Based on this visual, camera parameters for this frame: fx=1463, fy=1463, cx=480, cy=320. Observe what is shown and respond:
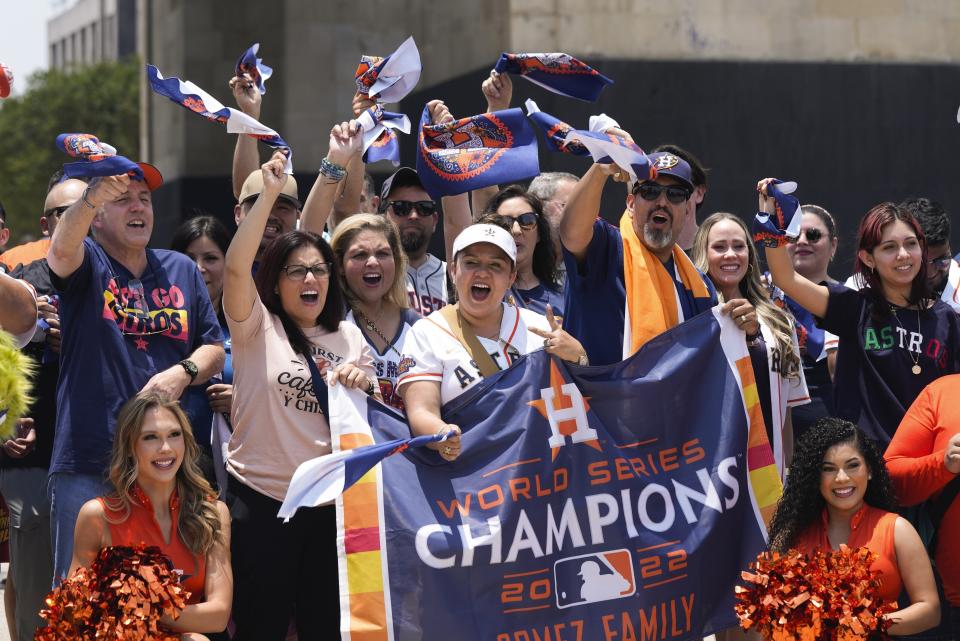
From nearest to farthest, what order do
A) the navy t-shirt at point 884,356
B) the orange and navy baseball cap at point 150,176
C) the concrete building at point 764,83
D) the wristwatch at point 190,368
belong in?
the wristwatch at point 190,368 < the navy t-shirt at point 884,356 < the orange and navy baseball cap at point 150,176 < the concrete building at point 764,83

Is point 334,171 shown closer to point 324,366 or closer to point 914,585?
point 324,366

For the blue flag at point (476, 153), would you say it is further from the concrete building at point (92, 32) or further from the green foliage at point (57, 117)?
the concrete building at point (92, 32)

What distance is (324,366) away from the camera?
624 centimetres

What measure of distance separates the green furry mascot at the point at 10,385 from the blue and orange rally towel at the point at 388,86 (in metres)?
3.06

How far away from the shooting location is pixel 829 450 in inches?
238

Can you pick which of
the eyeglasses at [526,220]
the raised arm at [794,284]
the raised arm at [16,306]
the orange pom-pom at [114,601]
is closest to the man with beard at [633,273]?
the raised arm at [794,284]

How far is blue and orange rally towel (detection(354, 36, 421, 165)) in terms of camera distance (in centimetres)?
757

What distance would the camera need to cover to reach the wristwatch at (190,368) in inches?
247

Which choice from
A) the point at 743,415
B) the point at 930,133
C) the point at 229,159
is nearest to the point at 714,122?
the point at 930,133

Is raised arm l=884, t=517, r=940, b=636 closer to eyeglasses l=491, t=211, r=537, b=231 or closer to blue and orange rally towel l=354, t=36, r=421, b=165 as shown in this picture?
eyeglasses l=491, t=211, r=537, b=231

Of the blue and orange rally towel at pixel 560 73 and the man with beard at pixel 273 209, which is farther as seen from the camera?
the man with beard at pixel 273 209

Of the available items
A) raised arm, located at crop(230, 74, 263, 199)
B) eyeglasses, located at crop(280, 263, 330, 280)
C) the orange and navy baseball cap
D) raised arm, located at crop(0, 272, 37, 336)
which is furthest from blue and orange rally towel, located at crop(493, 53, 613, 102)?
raised arm, located at crop(0, 272, 37, 336)

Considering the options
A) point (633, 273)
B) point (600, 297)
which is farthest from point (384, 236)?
point (633, 273)

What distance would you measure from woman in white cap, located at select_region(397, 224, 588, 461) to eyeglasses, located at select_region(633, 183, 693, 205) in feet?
2.30
